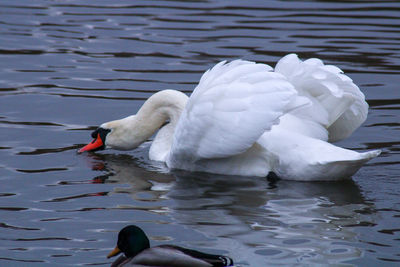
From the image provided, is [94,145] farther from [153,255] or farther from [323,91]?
[153,255]

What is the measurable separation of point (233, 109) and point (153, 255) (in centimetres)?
277

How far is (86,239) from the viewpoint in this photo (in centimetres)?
744

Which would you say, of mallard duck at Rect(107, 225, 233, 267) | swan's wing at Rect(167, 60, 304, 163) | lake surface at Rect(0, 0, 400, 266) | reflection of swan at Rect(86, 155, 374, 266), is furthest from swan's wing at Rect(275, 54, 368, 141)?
mallard duck at Rect(107, 225, 233, 267)

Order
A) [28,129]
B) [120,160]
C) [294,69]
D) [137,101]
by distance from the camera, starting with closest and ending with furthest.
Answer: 1. [294,69]
2. [120,160]
3. [28,129]
4. [137,101]

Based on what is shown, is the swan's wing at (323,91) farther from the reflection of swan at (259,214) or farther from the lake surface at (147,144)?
the reflection of swan at (259,214)

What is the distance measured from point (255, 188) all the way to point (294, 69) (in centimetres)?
124

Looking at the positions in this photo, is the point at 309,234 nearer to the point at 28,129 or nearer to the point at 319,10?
the point at 28,129

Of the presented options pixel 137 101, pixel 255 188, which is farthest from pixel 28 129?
pixel 255 188

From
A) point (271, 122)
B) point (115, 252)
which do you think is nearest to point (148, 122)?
point (271, 122)

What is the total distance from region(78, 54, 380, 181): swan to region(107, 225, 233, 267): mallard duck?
2.40 m

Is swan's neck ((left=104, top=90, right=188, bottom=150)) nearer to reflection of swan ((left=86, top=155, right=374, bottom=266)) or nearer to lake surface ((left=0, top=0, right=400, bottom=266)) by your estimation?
lake surface ((left=0, top=0, right=400, bottom=266))

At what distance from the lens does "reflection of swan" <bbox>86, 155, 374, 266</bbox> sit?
710 centimetres

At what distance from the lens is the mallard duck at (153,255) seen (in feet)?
20.1

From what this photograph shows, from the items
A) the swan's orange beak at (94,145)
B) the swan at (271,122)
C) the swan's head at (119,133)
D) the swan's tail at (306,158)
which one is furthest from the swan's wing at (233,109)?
the swan's orange beak at (94,145)
